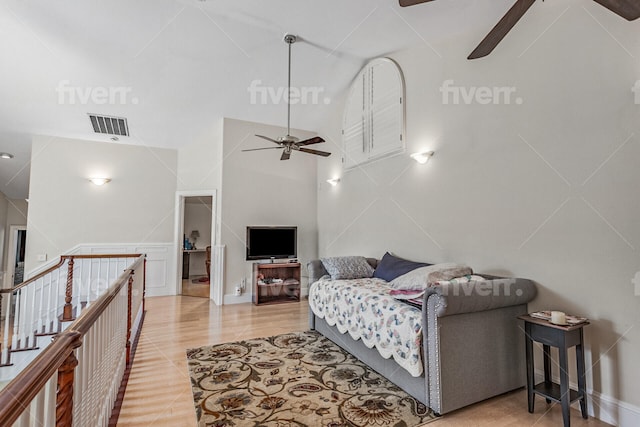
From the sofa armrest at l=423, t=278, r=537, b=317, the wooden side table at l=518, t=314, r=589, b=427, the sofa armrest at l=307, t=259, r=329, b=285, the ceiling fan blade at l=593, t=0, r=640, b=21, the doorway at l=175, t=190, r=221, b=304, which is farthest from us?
the doorway at l=175, t=190, r=221, b=304

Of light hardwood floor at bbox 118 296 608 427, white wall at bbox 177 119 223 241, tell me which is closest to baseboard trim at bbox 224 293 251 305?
light hardwood floor at bbox 118 296 608 427

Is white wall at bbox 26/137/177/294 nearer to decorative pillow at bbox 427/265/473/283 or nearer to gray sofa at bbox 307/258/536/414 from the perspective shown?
decorative pillow at bbox 427/265/473/283

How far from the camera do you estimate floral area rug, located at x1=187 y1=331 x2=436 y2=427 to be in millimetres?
2166

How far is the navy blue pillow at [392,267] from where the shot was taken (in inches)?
142

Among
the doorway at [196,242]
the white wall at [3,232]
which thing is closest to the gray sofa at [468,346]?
the doorway at [196,242]

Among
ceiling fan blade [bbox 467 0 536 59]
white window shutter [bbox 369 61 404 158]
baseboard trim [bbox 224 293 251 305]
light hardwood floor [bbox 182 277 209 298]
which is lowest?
light hardwood floor [bbox 182 277 209 298]

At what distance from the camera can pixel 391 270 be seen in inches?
150

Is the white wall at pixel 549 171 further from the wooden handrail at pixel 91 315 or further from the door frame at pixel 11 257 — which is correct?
the door frame at pixel 11 257

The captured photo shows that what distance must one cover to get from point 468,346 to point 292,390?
4.57 feet

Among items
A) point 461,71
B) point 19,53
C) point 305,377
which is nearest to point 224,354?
point 305,377

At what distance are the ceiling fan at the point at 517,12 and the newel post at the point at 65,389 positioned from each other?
2.41 m

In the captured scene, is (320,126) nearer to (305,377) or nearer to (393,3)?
(393,3)

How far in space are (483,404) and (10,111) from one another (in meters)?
6.91

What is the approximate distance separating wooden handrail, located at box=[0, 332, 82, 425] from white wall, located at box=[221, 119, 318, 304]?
14.0 feet
